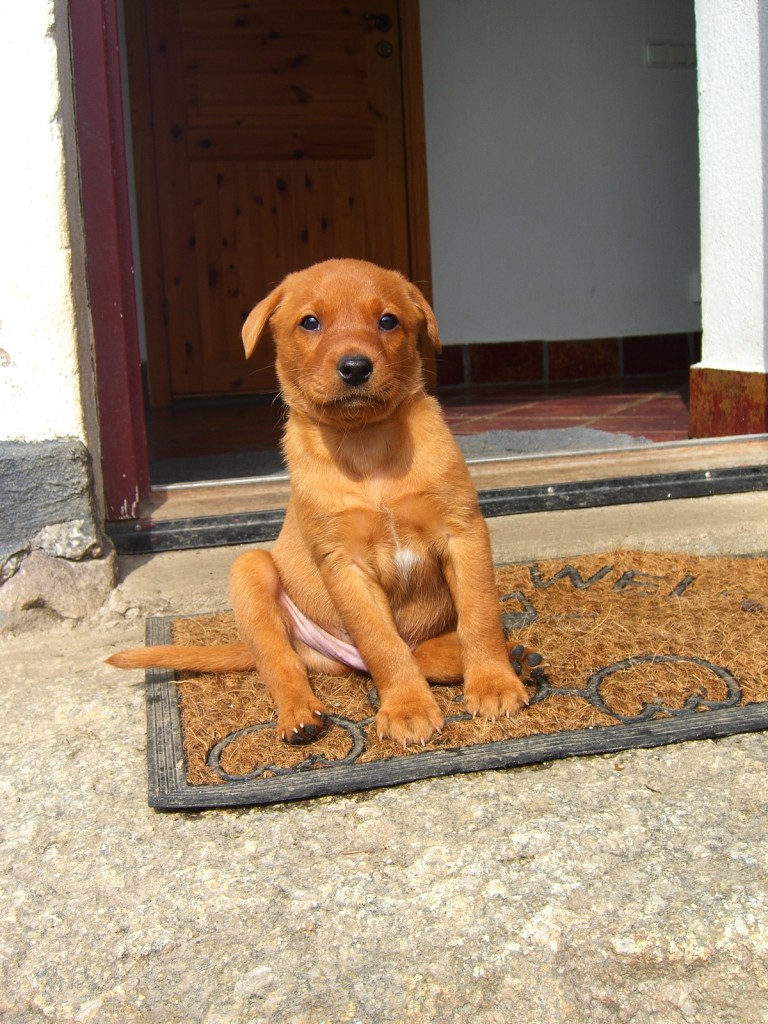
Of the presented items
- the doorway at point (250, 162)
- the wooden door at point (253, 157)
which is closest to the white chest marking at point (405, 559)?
the doorway at point (250, 162)

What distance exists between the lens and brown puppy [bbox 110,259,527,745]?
225cm

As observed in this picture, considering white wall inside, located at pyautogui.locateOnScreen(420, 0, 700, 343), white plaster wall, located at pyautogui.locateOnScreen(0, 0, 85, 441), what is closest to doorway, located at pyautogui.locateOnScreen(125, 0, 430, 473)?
white wall inside, located at pyautogui.locateOnScreen(420, 0, 700, 343)

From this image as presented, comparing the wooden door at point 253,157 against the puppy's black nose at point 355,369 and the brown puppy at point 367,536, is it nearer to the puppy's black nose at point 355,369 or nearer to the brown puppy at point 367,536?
the brown puppy at point 367,536

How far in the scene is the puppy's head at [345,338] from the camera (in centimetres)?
224

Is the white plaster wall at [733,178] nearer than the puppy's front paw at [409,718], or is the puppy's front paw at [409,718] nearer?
the puppy's front paw at [409,718]

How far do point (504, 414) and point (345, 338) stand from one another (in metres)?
3.68

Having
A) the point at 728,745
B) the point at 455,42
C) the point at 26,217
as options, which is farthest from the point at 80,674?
the point at 455,42

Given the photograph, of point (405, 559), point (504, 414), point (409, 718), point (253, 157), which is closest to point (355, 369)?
point (405, 559)

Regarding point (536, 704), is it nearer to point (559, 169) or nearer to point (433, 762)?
point (433, 762)

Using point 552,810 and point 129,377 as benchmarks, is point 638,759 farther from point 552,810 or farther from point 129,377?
point 129,377

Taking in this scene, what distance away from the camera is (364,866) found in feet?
5.49

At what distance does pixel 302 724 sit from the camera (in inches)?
84.0

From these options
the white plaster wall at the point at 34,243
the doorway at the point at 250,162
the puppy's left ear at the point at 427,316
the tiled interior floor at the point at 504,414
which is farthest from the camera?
the doorway at the point at 250,162

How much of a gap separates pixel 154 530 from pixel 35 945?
2.00 m
